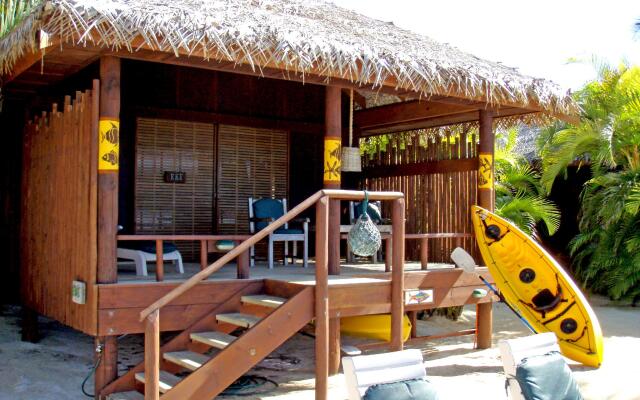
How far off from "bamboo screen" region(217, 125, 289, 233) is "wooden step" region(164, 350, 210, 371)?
3.50 metres

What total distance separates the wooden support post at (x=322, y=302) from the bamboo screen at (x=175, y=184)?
3.69m

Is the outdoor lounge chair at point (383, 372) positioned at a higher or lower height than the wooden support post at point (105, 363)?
higher

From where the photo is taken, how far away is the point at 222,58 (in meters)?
5.94

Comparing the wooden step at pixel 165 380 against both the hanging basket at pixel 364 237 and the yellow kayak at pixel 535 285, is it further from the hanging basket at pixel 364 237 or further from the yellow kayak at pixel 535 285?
the yellow kayak at pixel 535 285

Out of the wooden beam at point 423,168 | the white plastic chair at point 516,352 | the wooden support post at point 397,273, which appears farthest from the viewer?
the wooden beam at point 423,168

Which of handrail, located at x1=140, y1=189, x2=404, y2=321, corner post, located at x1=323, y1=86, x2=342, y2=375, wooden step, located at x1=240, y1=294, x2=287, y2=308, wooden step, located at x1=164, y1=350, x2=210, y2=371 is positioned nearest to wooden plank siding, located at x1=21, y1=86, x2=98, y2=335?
wooden step, located at x1=164, y1=350, x2=210, y2=371

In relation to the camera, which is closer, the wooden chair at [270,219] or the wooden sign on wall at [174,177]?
the wooden chair at [270,219]

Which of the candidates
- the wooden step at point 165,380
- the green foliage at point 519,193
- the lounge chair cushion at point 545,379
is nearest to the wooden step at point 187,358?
the wooden step at point 165,380

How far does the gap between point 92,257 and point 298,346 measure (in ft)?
11.4

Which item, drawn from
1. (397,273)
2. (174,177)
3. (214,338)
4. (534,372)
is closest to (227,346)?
(214,338)

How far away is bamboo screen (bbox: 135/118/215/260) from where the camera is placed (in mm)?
8844

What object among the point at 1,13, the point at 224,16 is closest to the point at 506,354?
the point at 224,16

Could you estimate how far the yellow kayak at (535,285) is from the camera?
766 cm

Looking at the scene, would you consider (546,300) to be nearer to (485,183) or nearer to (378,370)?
(485,183)
